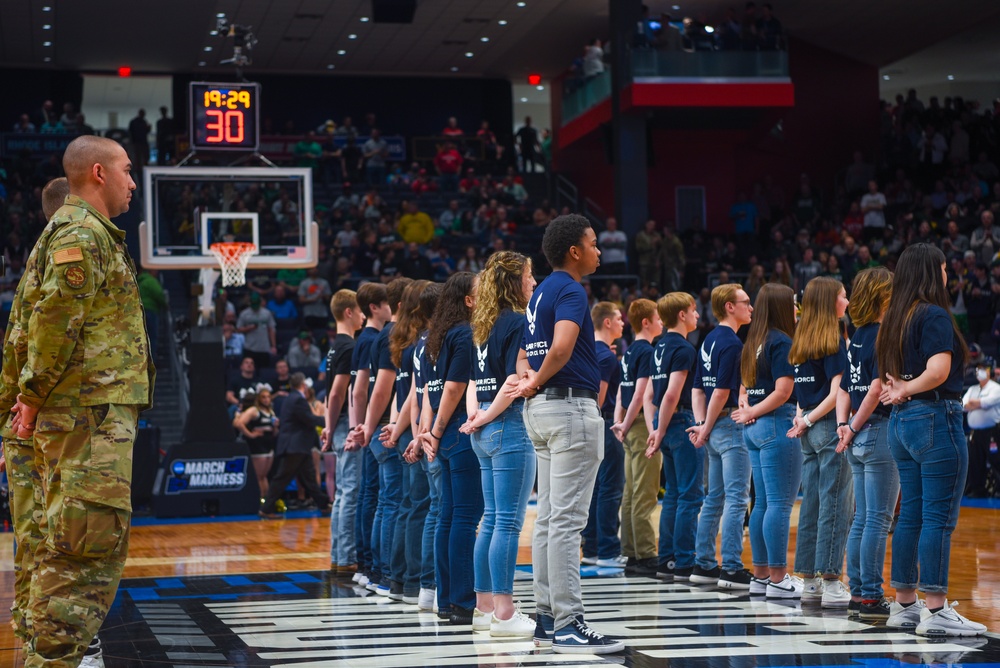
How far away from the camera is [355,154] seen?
25.3 meters

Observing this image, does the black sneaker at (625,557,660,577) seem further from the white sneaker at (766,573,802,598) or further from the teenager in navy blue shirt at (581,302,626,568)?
the white sneaker at (766,573,802,598)

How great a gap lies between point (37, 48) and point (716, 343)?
2230 cm

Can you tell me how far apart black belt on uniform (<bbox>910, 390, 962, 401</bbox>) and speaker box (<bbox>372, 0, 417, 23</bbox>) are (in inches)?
658

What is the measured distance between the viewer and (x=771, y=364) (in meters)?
7.14

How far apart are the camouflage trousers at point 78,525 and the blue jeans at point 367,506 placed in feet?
13.0

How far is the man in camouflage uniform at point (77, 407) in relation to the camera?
4.07 meters

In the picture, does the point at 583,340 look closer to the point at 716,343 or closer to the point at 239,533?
the point at 716,343

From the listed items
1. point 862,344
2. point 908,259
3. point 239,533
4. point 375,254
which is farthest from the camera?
point 375,254

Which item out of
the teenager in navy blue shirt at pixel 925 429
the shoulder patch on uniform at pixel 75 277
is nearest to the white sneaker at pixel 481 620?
the teenager in navy blue shirt at pixel 925 429

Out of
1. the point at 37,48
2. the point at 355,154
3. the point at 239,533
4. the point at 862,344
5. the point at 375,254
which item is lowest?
the point at 239,533

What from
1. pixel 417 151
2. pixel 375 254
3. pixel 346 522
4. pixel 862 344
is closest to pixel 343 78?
pixel 417 151

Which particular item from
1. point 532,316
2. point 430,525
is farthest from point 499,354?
point 430,525

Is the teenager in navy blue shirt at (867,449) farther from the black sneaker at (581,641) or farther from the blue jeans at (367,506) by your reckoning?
the blue jeans at (367,506)

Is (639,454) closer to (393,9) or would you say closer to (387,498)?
(387,498)
